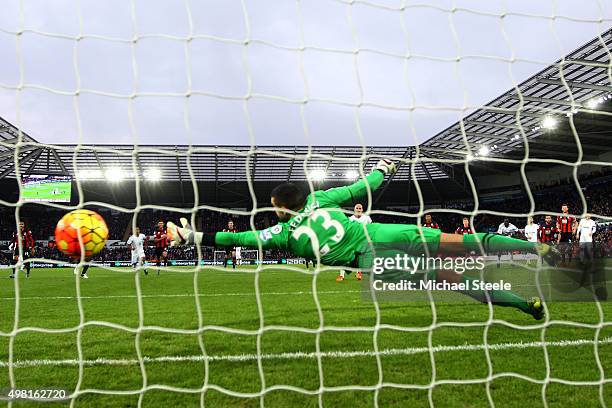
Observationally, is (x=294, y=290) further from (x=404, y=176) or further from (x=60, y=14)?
(x=404, y=176)

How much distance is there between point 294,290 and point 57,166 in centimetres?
2845

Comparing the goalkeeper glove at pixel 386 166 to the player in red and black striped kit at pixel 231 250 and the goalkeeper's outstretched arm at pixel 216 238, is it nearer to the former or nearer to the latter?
the goalkeeper's outstretched arm at pixel 216 238

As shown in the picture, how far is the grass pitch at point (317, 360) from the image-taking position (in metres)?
2.86

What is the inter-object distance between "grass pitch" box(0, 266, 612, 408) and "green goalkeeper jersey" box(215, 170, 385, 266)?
442 mm

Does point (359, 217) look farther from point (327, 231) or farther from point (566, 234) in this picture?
point (566, 234)

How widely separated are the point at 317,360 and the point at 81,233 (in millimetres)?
2256

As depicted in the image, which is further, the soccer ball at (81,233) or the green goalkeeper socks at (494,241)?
the green goalkeeper socks at (494,241)

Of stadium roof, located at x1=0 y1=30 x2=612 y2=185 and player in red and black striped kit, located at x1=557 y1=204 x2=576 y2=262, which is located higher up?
stadium roof, located at x1=0 y1=30 x2=612 y2=185

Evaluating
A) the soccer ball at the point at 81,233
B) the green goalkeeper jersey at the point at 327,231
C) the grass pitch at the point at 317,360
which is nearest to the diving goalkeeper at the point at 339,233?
the green goalkeeper jersey at the point at 327,231

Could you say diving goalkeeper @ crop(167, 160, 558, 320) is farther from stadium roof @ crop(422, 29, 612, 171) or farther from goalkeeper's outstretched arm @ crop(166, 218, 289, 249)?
stadium roof @ crop(422, 29, 612, 171)

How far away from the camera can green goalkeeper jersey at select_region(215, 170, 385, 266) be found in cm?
398

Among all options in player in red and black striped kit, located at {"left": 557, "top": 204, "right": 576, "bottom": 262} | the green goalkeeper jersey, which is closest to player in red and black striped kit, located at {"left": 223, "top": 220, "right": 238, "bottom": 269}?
the green goalkeeper jersey

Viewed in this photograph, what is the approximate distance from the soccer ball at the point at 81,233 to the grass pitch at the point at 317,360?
2.49 feet

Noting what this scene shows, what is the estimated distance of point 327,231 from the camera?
401 cm
